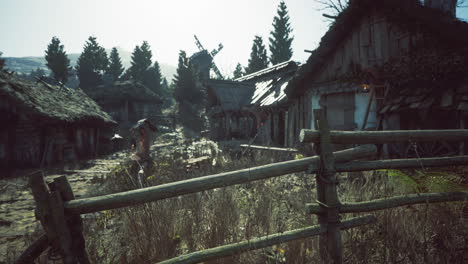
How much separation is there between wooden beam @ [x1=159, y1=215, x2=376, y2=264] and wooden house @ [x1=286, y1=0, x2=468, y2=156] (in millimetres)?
5044

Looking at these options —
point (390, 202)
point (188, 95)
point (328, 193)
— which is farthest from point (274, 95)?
point (188, 95)

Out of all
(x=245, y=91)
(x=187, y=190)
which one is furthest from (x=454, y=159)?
(x=245, y=91)

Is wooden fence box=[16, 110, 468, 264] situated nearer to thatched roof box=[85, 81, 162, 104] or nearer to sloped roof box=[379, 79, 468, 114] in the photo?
sloped roof box=[379, 79, 468, 114]

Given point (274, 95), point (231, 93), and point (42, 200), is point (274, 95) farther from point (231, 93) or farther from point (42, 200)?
point (42, 200)

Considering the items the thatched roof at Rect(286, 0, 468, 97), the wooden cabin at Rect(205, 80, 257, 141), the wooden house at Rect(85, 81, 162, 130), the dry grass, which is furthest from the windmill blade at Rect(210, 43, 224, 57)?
the dry grass

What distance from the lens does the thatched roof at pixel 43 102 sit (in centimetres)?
1152

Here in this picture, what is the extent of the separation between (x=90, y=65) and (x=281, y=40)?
31.2m

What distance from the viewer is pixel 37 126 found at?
1234 centimetres

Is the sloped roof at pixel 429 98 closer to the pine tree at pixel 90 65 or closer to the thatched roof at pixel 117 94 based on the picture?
the thatched roof at pixel 117 94

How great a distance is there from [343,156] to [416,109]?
5.24 meters

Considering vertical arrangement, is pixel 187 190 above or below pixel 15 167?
above

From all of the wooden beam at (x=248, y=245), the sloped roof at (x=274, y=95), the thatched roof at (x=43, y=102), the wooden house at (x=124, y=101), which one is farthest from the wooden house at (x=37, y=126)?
the wooden beam at (x=248, y=245)

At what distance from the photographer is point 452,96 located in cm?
538

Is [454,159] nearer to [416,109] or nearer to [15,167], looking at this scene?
[416,109]
